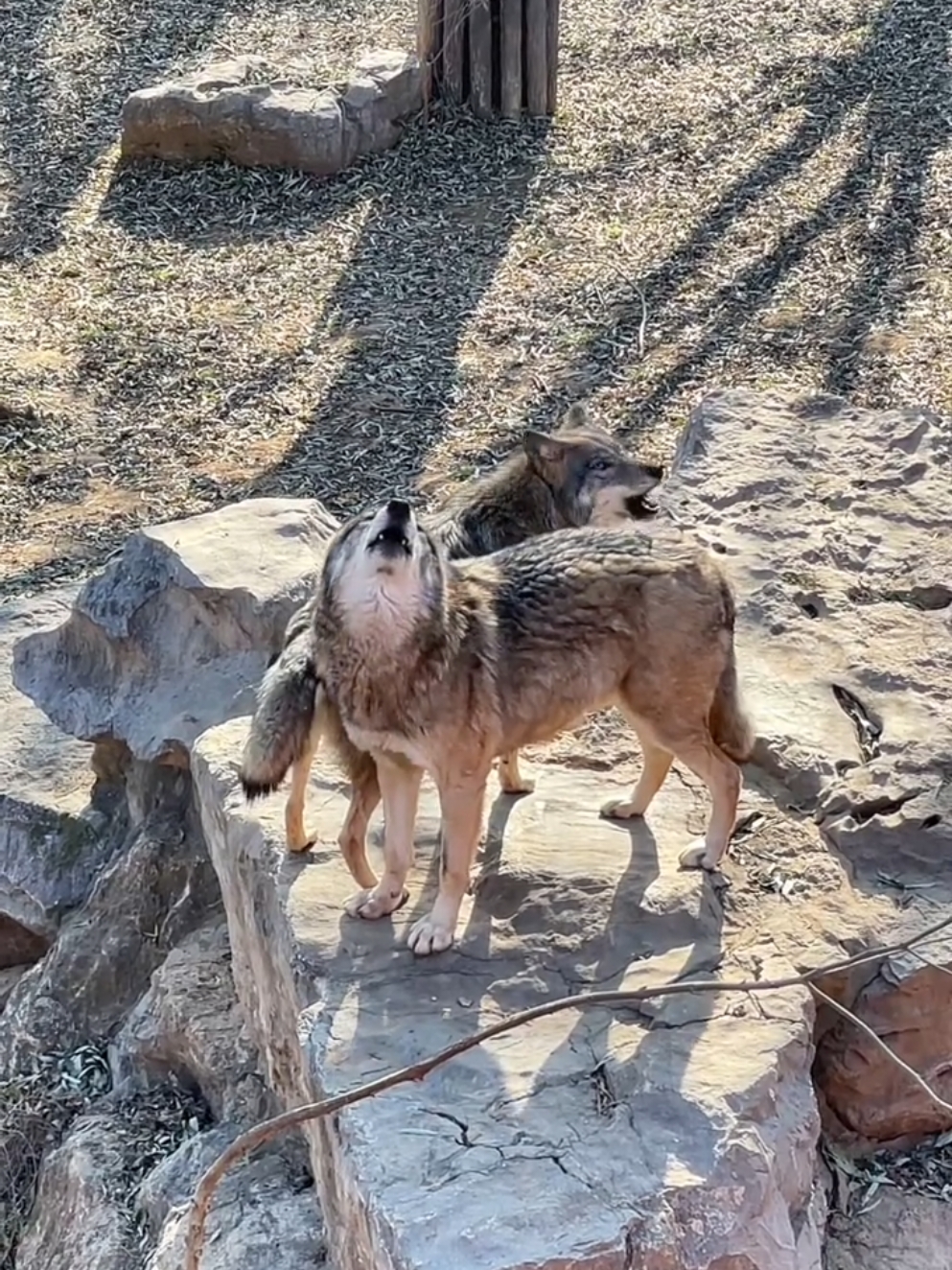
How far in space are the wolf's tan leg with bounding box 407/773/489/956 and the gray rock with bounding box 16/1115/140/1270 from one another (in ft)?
4.73

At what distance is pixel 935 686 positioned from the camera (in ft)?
18.9

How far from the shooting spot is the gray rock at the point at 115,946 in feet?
19.8

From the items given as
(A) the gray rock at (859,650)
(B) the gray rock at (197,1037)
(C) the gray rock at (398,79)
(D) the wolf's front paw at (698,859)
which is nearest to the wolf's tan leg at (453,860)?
(D) the wolf's front paw at (698,859)

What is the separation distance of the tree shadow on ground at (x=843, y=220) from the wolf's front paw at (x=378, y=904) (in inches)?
196

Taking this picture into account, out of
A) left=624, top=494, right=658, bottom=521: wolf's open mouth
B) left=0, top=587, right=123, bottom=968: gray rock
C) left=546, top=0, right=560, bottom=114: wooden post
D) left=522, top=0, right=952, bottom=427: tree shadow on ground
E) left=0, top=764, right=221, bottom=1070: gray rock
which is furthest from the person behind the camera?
left=546, top=0, right=560, bottom=114: wooden post

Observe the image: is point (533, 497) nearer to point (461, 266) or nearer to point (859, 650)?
point (859, 650)

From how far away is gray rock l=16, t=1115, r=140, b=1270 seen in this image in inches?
203

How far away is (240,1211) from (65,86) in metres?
11.4

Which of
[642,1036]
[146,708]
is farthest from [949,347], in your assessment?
[642,1036]

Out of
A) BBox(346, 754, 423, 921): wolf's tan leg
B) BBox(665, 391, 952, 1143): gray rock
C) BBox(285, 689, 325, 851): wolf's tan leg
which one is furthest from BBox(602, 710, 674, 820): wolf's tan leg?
BBox(285, 689, 325, 851): wolf's tan leg

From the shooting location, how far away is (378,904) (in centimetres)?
478

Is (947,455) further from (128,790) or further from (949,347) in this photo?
(128,790)

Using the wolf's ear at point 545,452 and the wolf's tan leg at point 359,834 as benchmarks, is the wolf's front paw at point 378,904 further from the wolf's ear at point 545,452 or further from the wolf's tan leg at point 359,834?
the wolf's ear at point 545,452

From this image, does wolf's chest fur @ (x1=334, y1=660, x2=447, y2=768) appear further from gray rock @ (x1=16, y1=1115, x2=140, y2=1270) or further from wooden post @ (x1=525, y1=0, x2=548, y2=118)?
wooden post @ (x1=525, y1=0, x2=548, y2=118)
